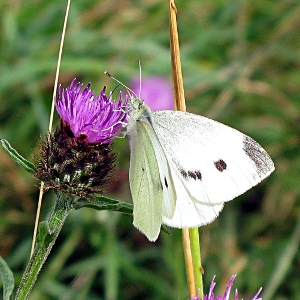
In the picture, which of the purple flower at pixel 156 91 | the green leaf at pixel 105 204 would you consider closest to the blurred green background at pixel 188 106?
the purple flower at pixel 156 91

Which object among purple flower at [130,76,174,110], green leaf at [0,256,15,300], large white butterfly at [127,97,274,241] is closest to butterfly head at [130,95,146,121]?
large white butterfly at [127,97,274,241]

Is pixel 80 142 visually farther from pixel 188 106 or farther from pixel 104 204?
pixel 188 106

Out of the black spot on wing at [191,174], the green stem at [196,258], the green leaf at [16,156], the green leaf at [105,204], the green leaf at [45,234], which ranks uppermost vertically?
the green leaf at [16,156]

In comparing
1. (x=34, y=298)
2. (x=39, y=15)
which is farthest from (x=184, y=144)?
(x=39, y=15)

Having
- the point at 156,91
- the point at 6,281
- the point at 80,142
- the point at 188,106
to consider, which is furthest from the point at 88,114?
the point at 188,106

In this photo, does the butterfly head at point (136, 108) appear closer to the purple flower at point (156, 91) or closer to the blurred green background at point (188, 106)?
the blurred green background at point (188, 106)

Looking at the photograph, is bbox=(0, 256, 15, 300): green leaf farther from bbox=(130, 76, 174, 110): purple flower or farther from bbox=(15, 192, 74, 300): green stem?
bbox=(130, 76, 174, 110): purple flower
